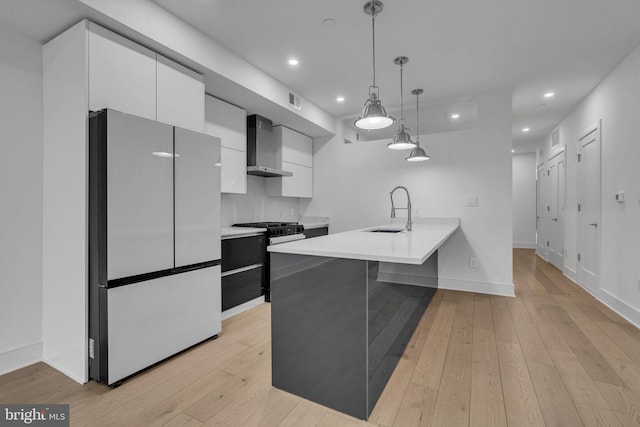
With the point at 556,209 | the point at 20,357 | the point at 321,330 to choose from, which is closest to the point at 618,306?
the point at 556,209

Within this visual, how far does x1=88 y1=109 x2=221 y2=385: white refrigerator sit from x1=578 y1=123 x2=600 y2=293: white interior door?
4540 mm

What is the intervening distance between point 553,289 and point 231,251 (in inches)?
171

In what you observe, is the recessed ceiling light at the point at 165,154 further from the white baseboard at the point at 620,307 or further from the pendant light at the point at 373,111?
the white baseboard at the point at 620,307

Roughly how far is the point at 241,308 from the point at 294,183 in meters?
2.14

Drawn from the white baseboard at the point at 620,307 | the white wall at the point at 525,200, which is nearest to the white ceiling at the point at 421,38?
the white baseboard at the point at 620,307

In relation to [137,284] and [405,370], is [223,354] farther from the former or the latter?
[405,370]

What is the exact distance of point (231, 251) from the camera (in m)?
2.98

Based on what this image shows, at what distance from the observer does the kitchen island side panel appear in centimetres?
Result: 156

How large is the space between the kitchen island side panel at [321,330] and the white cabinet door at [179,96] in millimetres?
1557

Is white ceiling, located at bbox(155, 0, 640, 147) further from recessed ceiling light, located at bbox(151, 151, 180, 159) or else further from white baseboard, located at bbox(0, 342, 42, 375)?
white baseboard, located at bbox(0, 342, 42, 375)

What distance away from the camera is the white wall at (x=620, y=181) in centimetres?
284

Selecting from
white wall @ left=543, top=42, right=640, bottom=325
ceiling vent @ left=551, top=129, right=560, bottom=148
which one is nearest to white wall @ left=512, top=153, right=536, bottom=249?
ceiling vent @ left=551, top=129, right=560, bottom=148

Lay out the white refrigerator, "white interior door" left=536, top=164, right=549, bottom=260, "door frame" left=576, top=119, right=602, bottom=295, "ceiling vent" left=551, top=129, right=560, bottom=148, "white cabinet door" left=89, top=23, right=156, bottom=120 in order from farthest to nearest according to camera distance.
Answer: "white interior door" left=536, top=164, right=549, bottom=260, "ceiling vent" left=551, top=129, right=560, bottom=148, "door frame" left=576, top=119, right=602, bottom=295, "white cabinet door" left=89, top=23, right=156, bottom=120, the white refrigerator

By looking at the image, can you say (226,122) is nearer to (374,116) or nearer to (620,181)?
(374,116)
